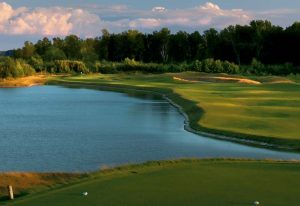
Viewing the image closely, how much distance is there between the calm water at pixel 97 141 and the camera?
25422 millimetres

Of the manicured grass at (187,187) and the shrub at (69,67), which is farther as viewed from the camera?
the shrub at (69,67)

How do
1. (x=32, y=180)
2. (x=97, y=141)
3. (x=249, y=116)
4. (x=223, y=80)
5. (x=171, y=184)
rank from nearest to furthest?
(x=171, y=184) → (x=32, y=180) → (x=97, y=141) → (x=249, y=116) → (x=223, y=80)

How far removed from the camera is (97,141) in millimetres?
31516

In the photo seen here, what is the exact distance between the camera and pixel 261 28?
138750mm

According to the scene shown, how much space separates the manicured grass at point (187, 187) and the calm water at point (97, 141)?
7089 millimetres

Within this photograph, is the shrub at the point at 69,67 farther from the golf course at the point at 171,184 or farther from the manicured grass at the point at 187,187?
the manicured grass at the point at 187,187

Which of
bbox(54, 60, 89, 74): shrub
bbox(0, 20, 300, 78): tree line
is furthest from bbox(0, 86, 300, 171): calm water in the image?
bbox(54, 60, 89, 74): shrub

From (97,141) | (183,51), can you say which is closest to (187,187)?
(97,141)

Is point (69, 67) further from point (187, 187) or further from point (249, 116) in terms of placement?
point (187, 187)

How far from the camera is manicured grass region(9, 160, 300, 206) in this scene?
13.4m

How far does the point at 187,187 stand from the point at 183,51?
14703cm

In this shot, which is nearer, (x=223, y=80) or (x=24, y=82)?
(x=223, y=80)

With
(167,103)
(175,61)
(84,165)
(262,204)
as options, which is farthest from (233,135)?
(175,61)

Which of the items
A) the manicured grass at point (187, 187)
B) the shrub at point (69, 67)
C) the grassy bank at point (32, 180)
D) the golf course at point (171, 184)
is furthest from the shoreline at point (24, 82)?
the manicured grass at point (187, 187)
